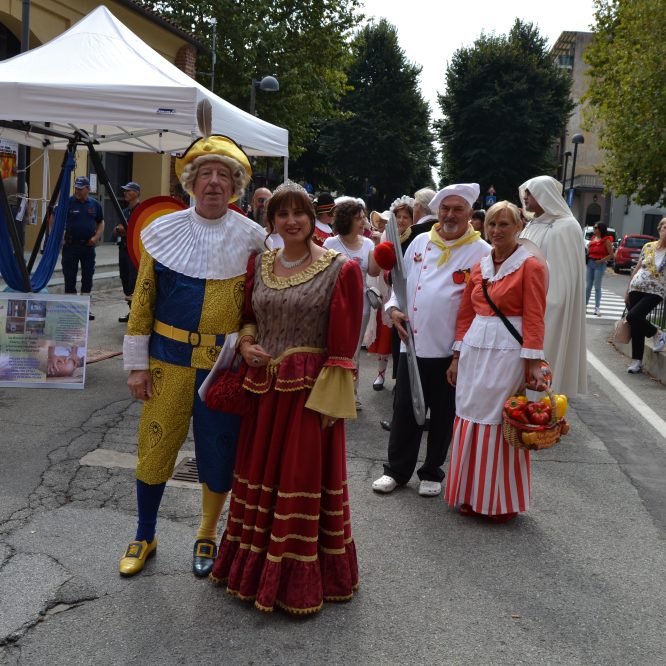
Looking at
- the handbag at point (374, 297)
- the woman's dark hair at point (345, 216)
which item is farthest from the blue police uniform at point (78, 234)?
the handbag at point (374, 297)

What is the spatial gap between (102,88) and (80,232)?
391 centimetres

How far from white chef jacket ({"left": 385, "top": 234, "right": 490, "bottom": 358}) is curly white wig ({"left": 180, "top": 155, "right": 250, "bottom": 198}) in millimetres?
1694

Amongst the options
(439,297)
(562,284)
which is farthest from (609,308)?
(439,297)

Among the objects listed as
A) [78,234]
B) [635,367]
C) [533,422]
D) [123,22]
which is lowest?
[635,367]

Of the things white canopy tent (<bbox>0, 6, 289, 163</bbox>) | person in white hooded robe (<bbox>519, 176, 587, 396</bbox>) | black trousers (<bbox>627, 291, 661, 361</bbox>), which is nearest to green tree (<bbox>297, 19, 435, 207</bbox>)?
black trousers (<bbox>627, 291, 661, 361</bbox>)

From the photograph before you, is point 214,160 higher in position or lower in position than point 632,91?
lower

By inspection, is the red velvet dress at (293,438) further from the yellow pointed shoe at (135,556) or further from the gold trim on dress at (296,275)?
the yellow pointed shoe at (135,556)

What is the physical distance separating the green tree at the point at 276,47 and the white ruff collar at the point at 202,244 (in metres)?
24.9

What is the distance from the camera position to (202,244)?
138 inches

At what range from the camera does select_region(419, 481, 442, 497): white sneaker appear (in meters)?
4.98

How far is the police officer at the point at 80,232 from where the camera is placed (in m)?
11.0

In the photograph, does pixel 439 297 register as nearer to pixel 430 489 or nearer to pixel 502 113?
pixel 430 489

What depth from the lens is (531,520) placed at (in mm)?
4672

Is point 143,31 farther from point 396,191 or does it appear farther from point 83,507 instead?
point 396,191
